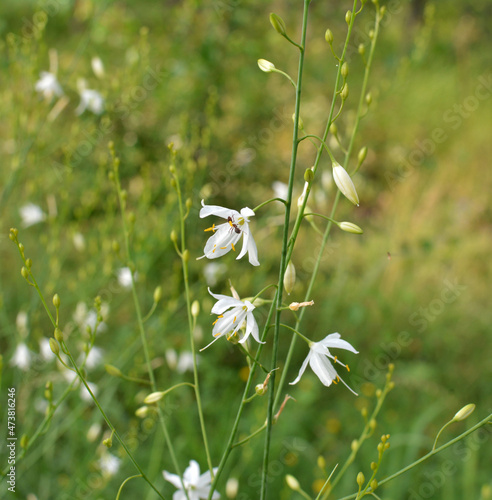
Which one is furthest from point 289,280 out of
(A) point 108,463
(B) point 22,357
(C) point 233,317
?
(B) point 22,357

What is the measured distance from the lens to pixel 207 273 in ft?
8.93

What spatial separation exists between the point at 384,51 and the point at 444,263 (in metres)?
5.36

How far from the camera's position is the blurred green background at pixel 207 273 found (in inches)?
86.7

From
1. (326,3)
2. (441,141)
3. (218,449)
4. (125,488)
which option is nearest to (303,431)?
(218,449)

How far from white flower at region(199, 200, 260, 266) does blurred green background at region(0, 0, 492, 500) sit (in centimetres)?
56

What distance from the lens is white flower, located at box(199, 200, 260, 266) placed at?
96 cm

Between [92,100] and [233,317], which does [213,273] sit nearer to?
[92,100]

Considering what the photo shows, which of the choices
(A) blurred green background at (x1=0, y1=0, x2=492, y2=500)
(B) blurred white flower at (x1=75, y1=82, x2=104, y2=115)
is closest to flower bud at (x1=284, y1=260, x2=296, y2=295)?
(A) blurred green background at (x1=0, y1=0, x2=492, y2=500)

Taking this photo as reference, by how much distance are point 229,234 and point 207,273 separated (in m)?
1.70

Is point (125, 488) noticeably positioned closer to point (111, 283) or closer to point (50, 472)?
point (50, 472)

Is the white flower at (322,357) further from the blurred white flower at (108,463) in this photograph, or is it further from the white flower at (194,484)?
the blurred white flower at (108,463)

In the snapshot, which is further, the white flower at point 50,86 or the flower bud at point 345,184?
the white flower at point 50,86

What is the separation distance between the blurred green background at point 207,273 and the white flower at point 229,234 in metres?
0.56

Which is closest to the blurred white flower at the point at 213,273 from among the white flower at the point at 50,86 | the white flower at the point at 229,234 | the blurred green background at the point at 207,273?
the blurred green background at the point at 207,273
